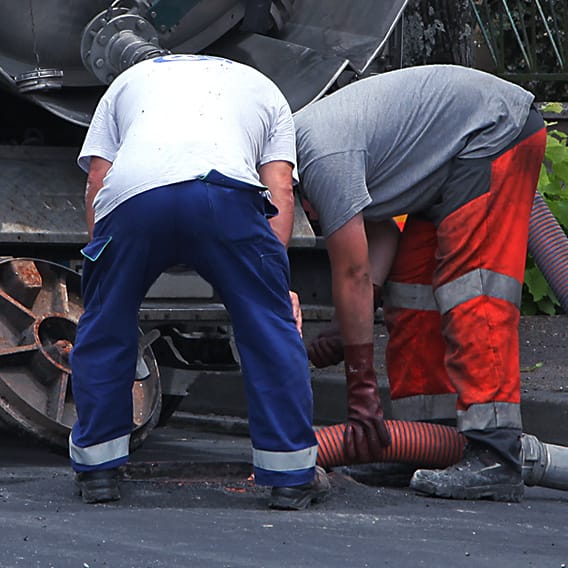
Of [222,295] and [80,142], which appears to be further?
[80,142]

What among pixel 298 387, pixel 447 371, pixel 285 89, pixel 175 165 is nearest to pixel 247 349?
pixel 298 387

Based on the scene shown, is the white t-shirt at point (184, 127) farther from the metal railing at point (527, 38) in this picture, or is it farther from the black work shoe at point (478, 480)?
the metal railing at point (527, 38)

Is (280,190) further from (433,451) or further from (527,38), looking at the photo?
(527,38)

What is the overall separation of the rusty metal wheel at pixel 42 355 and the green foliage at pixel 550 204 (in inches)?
113

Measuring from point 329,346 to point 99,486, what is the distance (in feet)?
3.47


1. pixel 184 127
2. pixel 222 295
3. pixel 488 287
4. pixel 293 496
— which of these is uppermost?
pixel 184 127

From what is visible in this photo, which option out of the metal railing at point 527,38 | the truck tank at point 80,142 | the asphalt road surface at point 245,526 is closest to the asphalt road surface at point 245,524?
the asphalt road surface at point 245,526

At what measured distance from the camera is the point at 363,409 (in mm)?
4238

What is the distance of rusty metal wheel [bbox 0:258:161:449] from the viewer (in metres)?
4.45

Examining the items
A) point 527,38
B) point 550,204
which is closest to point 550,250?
point 550,204

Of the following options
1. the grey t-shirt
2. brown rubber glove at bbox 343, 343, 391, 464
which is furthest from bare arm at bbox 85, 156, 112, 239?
brown rubber glove at bbox 343, 343, 391, 464

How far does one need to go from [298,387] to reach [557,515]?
828 millimetres

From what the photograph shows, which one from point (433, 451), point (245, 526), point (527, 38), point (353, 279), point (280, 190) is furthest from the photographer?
point (527, 38)

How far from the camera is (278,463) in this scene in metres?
3.71
